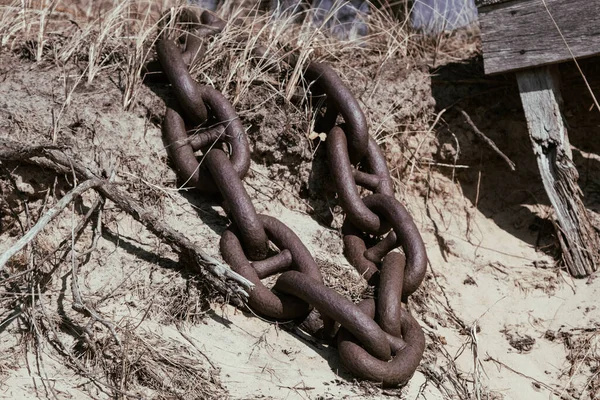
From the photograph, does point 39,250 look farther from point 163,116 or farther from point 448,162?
point 448,162

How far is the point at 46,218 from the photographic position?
3297 mm

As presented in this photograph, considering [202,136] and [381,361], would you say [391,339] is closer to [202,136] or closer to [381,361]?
[381,361]

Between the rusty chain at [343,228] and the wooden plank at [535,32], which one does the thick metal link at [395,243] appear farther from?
the wooden plank at [535,32]

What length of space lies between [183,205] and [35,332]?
3.27 feet

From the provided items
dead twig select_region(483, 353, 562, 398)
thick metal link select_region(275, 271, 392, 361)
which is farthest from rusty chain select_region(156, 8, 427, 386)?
dead twig select_region(483, 353, 562, 398)

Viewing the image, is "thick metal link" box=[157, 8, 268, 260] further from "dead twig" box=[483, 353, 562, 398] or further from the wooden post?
the wooden post

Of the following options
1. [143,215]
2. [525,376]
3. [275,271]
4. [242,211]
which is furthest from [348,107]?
[525,376]

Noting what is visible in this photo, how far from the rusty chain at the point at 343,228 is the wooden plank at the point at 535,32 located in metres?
0.93

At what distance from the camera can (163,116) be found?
4148 mm

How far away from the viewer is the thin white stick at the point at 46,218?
3.07 m

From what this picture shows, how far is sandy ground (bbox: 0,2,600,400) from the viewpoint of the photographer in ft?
10.4

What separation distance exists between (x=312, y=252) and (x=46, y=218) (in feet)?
4.20

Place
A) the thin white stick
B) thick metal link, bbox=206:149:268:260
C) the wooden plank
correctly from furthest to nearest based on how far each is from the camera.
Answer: the wooden plank
thick metal link, bbox=206:149:268:260
the thin white stick

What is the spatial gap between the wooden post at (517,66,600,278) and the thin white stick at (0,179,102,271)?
2380 mm
